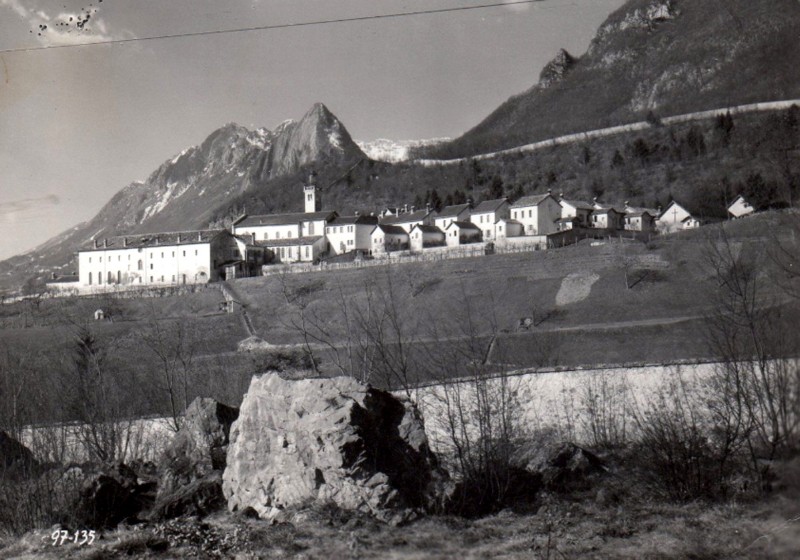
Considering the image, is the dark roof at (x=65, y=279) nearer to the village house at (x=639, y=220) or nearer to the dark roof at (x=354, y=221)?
the dark roof at (x=354, y=221)

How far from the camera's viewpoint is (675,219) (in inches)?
2547

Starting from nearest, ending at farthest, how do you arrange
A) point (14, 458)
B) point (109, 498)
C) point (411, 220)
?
point (109, 498), point (14, 458), point (411, 220)

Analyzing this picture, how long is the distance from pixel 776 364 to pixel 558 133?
317 feet

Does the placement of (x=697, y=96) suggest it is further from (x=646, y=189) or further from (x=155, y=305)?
(x=155, y=305)

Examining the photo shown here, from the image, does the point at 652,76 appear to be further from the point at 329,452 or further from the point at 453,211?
the point at 329,452

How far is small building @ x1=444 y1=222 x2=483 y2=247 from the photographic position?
63.6m

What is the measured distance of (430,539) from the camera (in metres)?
8.68

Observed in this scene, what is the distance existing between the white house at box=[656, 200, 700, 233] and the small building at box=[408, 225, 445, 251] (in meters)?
20.1

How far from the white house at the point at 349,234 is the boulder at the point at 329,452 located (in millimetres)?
57435

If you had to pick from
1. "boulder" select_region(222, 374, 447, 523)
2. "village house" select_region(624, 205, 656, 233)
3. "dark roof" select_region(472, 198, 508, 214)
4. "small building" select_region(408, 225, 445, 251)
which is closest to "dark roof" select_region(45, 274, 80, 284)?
"small building" select_region(408, 225, 445, 251)

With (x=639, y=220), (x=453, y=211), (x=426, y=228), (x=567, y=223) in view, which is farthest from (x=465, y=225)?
(x=639, y=220)

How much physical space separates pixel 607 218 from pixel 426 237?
1744 centimetres

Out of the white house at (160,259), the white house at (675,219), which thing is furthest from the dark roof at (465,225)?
the white house at (160,259)

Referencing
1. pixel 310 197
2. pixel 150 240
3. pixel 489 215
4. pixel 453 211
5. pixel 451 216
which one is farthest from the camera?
pixel 310 197
